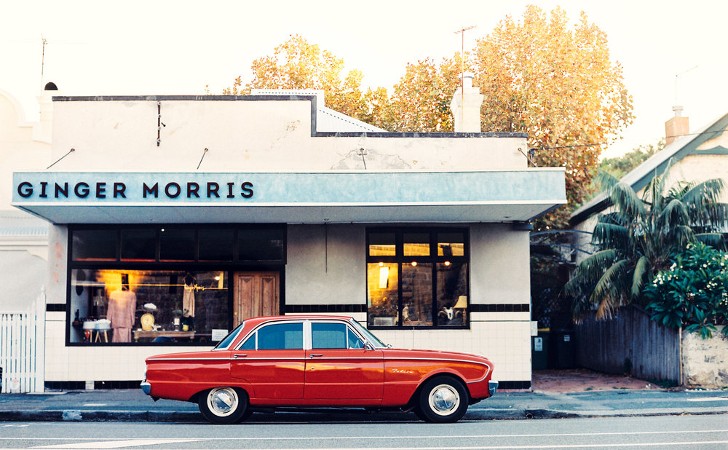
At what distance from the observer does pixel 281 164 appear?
1830 cm

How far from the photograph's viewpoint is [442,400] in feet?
44.8

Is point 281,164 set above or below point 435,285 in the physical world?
above

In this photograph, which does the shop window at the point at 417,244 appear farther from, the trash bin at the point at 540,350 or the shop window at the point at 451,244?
the trash bin at the point at 540,350

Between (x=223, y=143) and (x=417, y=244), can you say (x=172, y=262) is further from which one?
(x=417, y=244)

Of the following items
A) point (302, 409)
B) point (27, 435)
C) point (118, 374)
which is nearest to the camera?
point (27, 435)

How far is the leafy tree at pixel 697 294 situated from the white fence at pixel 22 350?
11.9 m

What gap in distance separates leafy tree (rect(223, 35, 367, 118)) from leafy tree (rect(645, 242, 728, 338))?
2356 cm

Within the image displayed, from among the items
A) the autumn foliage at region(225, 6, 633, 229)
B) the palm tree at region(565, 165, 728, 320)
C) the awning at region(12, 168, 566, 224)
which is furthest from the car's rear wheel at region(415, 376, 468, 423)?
the autumn foliage at region(225, 6, 633, 229)

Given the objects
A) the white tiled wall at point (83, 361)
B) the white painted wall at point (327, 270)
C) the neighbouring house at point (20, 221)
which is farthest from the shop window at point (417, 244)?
the neighbouring house at point (20, 221)

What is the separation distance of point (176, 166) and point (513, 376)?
7.69m

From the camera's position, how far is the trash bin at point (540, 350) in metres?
24.3

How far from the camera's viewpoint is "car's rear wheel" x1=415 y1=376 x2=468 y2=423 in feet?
44.7

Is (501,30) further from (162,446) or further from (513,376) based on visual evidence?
(162,446)

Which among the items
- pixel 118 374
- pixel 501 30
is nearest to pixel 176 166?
pixel 118 374
